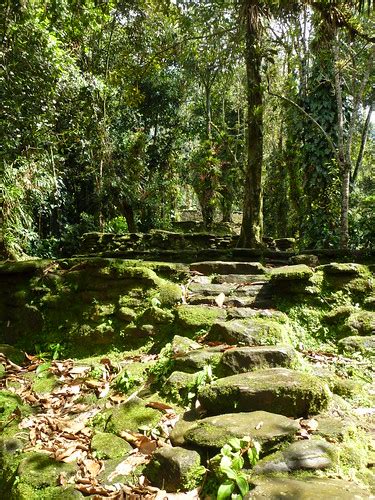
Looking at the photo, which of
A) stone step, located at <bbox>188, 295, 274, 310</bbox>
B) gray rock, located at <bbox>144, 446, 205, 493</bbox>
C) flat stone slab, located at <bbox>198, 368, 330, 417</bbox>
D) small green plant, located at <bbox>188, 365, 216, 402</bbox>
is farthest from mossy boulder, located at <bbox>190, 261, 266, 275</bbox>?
gray rock, located at <bbox>144, 446, 205, 493</bbox>

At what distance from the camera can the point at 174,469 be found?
6.93ft

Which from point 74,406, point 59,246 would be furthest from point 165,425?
point 59,246

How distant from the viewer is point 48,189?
30.3 feet

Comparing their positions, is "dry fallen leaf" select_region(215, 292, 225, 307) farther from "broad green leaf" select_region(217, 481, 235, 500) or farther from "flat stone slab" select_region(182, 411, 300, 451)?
"broad green leaf" select_region(217, 481, 235, 500)

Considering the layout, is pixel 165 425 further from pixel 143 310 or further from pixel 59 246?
pixel 59 246

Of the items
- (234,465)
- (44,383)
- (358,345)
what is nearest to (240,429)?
(234,465)

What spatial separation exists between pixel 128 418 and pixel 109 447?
0.86 ft

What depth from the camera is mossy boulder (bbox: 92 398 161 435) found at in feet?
9.00

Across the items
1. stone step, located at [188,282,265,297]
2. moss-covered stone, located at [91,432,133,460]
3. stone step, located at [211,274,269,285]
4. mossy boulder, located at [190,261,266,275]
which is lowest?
moss-covered stone, located at [91,432,133,460]

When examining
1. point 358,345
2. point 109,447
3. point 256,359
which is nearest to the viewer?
point 109,447

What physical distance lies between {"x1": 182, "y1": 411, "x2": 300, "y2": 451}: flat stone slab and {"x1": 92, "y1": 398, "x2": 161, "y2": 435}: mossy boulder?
0.54m

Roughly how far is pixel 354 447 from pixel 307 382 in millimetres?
406

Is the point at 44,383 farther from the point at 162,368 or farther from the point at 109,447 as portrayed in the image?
the point at 109,447

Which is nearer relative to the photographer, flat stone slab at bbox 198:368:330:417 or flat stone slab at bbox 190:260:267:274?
flat stone slab at bbox 198:368:330:417
